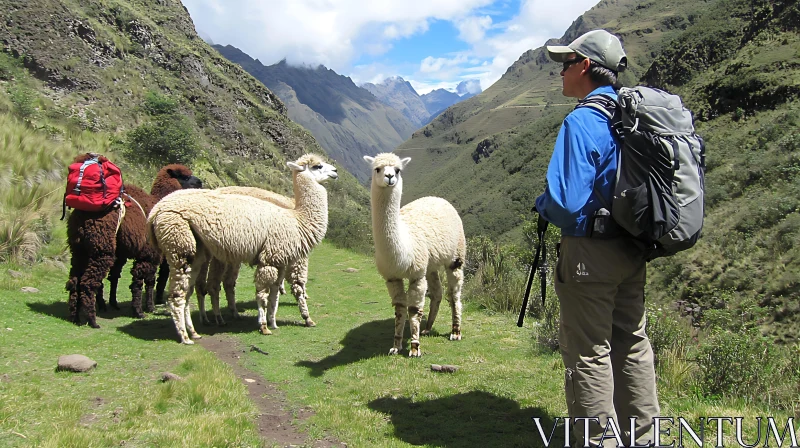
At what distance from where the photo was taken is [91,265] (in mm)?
6449

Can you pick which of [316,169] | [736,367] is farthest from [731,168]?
[736,367]

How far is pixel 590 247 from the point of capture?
9.08 feet

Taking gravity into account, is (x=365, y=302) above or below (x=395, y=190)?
below

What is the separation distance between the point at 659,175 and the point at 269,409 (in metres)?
3.79

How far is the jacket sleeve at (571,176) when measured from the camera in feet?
8.77

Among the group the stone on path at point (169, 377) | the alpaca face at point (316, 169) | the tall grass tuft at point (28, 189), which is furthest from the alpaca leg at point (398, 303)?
the tall grass tuft at point (28, 189)

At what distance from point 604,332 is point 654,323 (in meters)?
3.37

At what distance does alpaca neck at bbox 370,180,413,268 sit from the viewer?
549 centimetres

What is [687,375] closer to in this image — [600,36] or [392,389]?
[392,389]

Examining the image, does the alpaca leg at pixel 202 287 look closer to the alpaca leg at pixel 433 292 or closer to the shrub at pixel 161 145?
the alpaca leg at pixel 433 292

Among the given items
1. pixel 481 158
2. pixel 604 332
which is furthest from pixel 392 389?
pixel 481 158

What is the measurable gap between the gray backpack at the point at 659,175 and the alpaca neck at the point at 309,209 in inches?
215

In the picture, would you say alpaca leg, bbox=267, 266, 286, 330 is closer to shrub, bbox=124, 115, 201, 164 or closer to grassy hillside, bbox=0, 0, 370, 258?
→ grassy hillside, bbox=0, 0, 370, 258

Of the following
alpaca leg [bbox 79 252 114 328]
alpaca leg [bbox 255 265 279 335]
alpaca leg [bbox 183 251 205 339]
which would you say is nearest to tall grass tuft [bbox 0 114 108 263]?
alpaca leg [bbox 79 252 114 328]
